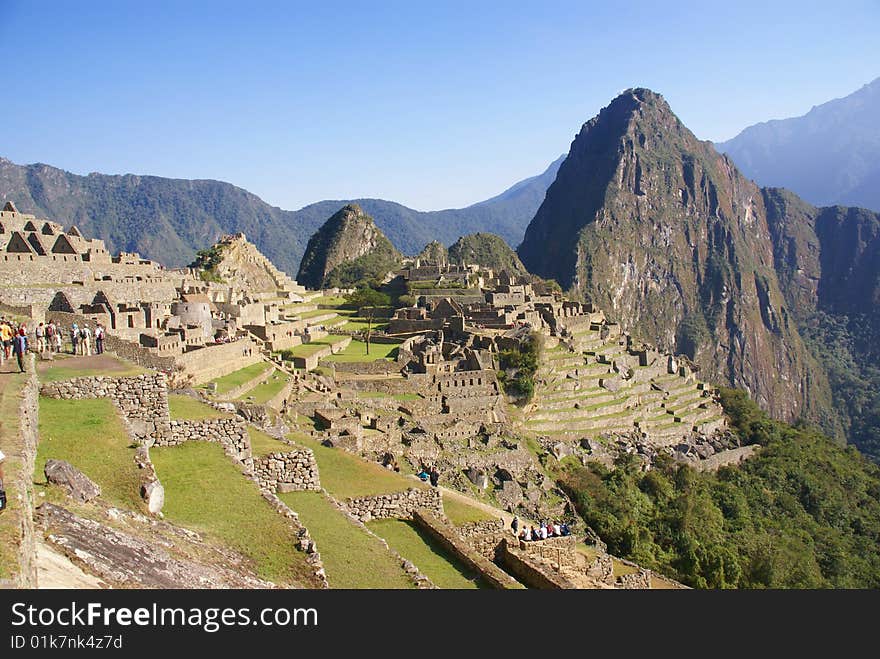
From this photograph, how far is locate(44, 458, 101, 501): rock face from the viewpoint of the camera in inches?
288

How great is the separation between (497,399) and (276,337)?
37.6 feet

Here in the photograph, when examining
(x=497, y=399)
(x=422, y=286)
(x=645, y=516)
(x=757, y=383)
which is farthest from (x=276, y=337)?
(x=757, y=383)

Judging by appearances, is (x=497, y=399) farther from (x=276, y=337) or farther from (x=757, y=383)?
(x=757, y=383)

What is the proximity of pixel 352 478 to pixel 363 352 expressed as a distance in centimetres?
2469

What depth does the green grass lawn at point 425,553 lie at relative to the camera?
10.3 meters

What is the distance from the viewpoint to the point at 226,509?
8625 millimetres

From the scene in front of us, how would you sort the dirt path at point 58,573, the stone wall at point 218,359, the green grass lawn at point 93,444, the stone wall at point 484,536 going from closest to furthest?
the dirt path at point 58,573 → the green grass lawn at point 93,444 → the stone wall at point 484,536 → the stone wall at point 218,359

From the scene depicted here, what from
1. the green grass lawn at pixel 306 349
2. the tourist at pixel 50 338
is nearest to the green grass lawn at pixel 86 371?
the tourist at pixel 50 338

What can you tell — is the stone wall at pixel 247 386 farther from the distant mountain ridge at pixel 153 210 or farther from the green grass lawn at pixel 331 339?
the distant mountain ridge at pixel 153 210

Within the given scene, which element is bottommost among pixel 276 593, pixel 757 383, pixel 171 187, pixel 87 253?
pixel 757 383

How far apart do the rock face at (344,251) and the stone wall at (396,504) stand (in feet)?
289

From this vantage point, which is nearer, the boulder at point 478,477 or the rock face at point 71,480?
the rock face at point 71,480

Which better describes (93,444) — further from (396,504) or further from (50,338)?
(50,338)

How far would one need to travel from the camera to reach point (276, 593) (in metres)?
6.07
